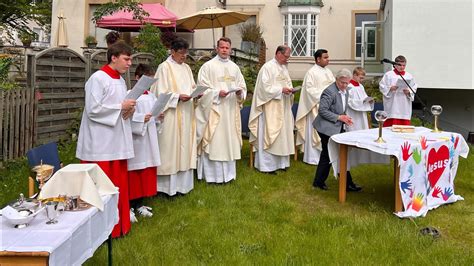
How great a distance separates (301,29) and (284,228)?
53.2ft

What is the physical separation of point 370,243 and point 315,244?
565mm

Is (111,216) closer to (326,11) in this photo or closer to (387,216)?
(387,216)

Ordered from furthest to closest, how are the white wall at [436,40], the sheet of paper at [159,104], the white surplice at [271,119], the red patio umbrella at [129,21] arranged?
the red patio umbrella at [129,21] → the white wall at [436,40] → the white surplice at [271,119] → the sheet of paper at [159,104]

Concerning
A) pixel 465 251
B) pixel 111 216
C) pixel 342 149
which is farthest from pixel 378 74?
pixel 111 216

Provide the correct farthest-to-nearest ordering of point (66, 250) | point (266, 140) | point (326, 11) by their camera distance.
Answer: point (326, 11)
point (266, 140)
point (66, 250)

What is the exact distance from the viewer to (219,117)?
273 inches

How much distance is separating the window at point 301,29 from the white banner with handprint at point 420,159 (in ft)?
47.1

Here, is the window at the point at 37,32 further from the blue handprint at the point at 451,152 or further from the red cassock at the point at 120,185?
the blue handprint at the point at 451,152

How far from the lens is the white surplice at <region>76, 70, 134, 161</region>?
424cm

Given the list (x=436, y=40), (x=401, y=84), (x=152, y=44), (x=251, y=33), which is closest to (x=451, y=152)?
(x=401, y=84)

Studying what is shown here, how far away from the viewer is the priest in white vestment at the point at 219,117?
686 cm

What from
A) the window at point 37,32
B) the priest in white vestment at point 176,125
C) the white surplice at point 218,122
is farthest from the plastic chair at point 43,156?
the window at point 37,32

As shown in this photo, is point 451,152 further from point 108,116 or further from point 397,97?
point 108,116

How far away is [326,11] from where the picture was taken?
65.2 feet
